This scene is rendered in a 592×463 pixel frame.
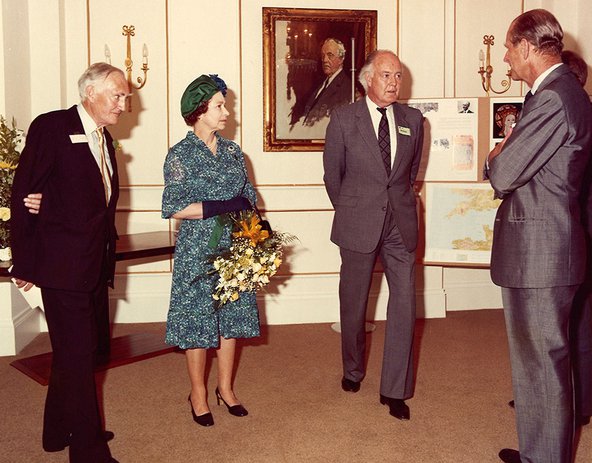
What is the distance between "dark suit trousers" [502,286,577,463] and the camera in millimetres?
2939

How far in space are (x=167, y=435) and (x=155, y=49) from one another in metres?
3.73

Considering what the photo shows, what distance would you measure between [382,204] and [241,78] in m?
2.74

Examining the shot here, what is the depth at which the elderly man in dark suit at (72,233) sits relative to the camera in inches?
122

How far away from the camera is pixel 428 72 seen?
662 centimetres

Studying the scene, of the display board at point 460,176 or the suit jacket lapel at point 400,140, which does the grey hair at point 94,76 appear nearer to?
the suit jacket lapel at point 400,140

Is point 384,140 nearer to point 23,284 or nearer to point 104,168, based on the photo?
point 104,168

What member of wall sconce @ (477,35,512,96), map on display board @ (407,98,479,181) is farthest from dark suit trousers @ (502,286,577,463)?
wall sconce @ (477,35,512,96)

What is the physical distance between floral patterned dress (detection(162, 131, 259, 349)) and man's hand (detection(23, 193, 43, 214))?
2.71 ft

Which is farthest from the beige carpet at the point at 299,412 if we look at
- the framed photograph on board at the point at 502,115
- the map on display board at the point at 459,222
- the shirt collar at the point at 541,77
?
the shirt collar at the point at 541,77

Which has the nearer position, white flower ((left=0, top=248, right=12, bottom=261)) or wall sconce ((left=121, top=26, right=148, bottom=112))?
white flower ((left=0, top=248, right=12, bottom=261))

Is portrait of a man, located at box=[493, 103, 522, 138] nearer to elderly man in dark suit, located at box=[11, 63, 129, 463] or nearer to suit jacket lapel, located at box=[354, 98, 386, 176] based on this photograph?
suit jacket lapel, located at box=[354, 98, 386, 176]

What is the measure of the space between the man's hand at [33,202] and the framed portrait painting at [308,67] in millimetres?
3507

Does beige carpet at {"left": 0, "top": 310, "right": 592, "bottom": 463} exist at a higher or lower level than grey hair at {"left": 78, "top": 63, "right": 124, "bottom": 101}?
lower

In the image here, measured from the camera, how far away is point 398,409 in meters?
4.04
